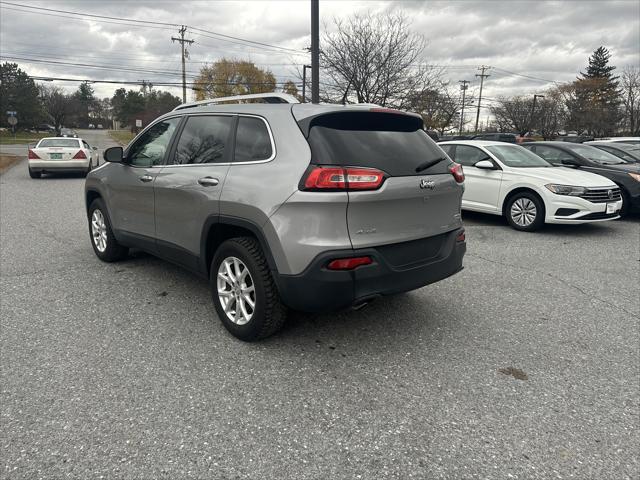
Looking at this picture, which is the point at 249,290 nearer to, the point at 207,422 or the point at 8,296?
the point at 207,422

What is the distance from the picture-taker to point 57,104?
292 ft

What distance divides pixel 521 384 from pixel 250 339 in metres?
1.85

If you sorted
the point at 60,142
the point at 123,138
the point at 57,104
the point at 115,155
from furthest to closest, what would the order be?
the point at 57,104 → the point at 123,138 → the point at 60,142 → the point at 115,155

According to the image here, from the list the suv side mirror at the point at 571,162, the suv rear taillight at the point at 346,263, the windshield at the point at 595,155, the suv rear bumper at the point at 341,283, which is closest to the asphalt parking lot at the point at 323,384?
the suv rear bumper at the point at 341,283

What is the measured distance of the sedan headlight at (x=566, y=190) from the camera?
23.6ft

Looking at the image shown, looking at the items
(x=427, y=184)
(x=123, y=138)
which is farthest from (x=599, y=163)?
(x=123, y=138)

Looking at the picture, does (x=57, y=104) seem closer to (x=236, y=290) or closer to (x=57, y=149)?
(x=57, y=149)

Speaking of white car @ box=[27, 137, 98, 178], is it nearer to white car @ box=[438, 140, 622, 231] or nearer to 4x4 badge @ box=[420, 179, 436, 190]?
white car @ box=[438, 140, 622, 231]

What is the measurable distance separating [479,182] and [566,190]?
4.89ft

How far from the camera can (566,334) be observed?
3652 millimetres

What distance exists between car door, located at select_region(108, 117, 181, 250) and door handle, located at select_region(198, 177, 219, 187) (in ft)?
2.58

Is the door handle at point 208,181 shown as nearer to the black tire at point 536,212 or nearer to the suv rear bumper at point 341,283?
the suv rear bumper at point 341,283

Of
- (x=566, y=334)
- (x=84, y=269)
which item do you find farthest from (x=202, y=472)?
(x=84, y=269)

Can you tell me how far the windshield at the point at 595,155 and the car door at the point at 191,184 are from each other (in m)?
8.55
